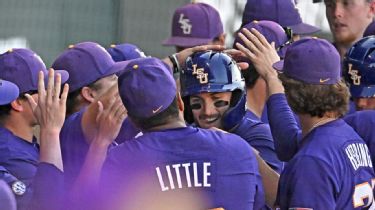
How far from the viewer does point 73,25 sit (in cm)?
754

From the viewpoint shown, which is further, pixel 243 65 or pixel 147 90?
pixel 243 65

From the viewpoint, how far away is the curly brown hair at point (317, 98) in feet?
13.0

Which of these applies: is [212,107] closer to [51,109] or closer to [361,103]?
[361,103]

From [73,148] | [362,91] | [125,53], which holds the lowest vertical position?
[73,148]

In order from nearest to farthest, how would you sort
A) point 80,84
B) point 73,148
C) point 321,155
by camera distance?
point 321,155 < point 73,148 < point 80,84

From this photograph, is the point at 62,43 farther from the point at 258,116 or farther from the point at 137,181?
the point at 137,181

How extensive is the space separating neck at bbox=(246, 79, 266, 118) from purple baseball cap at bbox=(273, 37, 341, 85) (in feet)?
2.85

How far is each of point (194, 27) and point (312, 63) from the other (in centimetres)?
209

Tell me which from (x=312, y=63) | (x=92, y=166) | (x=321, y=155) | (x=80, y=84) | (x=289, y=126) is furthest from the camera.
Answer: (x=80, y=84)

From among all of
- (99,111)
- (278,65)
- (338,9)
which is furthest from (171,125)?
(338,9)

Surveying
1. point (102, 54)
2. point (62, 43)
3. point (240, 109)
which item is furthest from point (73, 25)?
point (240, 109)

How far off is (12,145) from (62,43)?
10.0ft

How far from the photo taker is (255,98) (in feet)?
16.5

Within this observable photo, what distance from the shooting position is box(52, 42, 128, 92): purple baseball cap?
4.85 metres
